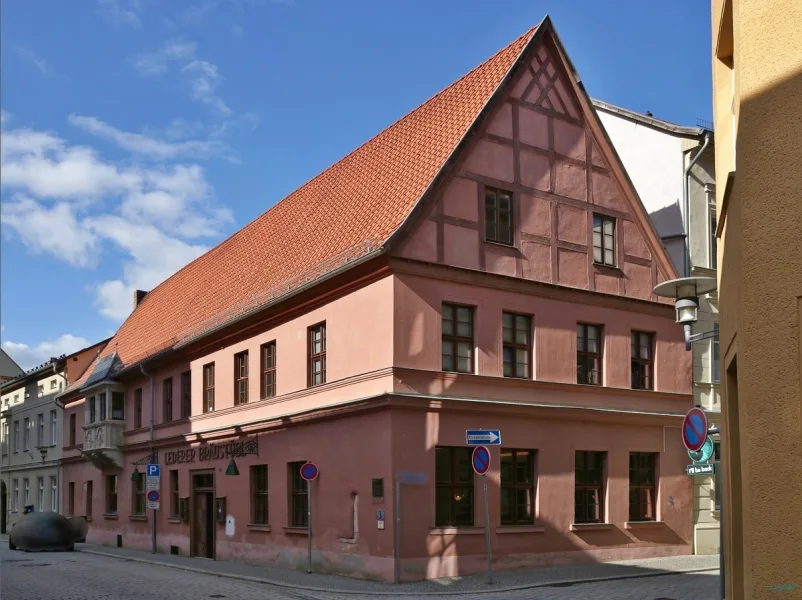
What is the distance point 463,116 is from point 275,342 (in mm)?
7507

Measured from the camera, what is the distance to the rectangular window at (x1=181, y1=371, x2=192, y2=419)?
3070 cm

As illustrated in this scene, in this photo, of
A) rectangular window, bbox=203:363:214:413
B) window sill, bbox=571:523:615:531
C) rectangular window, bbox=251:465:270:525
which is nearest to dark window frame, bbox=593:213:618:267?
window sill, bbox=571:523:615:531

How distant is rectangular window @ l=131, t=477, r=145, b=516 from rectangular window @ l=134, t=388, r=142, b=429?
2.01 meters

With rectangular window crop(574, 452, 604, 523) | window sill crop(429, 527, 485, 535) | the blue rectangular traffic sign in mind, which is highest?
the blue rectangular traffic sign

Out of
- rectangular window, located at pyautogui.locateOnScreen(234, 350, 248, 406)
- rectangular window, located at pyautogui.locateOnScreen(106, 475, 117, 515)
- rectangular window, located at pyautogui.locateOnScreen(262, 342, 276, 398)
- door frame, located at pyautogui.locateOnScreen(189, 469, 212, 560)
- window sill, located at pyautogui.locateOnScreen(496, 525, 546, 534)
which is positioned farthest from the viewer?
rectangular window, located at pyautogui.locateOnScreen(106, 475, 117, 515)

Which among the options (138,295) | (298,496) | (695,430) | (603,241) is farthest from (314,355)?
(138,295)

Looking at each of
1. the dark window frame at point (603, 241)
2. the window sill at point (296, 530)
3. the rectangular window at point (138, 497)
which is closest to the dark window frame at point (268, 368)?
the window sill at point (296, 530)

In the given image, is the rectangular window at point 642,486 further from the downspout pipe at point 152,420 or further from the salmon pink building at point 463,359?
the downspout pipe at point 152,420

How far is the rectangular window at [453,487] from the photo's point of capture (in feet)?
66.5

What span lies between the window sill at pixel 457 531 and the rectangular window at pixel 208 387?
11279 mm

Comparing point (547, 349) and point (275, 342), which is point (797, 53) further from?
point (275, 342)

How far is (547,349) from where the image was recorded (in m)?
22.6

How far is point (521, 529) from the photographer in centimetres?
2102

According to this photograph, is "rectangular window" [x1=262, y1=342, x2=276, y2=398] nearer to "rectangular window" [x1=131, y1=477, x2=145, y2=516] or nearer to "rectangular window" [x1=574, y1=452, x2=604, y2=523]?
"rectangular window" [x1=574, y1=452, x2=604, y2=523]
